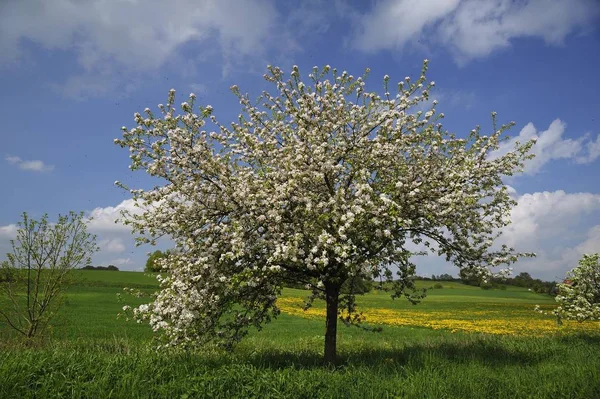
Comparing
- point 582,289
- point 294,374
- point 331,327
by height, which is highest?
point 582,289

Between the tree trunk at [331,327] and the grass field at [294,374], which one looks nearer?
the grass field at [294,374]

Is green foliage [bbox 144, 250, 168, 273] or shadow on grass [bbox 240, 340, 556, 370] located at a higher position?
green foliage [bbox 144, 250, 168, 273]

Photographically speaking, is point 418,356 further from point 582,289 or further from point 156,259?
point 582,289

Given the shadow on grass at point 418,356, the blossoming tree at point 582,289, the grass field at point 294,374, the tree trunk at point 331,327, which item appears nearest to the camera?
the grass field at point 294,374

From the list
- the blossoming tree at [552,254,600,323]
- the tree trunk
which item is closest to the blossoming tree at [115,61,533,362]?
the tree trunk

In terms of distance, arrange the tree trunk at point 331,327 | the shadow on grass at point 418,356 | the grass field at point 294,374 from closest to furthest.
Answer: the grass field at point 294,374, the shadow on grass at point 418,356, the tree trunk at point 331,327

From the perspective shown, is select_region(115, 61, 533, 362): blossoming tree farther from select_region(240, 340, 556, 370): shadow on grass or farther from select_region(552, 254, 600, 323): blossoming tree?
select_region(552, 254, 600, 323): blossoming tree

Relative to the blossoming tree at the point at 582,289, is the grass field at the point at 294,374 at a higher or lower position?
lower

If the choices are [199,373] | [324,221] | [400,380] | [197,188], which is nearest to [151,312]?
[199,373]

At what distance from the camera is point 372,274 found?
11094 mm

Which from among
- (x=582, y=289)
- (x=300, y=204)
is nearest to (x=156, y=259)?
(x=300, y=204)

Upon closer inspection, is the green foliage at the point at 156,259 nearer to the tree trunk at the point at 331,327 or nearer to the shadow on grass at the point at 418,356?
the shadow on grass at the point at 418,356

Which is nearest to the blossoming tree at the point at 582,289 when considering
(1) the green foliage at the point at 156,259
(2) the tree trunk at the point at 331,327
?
(2) the tree trunk at the point at 331,327

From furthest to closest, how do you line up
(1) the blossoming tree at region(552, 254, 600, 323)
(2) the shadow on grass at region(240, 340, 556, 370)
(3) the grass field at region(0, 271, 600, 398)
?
(1) the blossoming tree at region(552, 254, 600, 323)
(2) the shadow on grass at region(240, 340, 556, 370)
(3) the grass field at region(0, 271, 600, 398)
